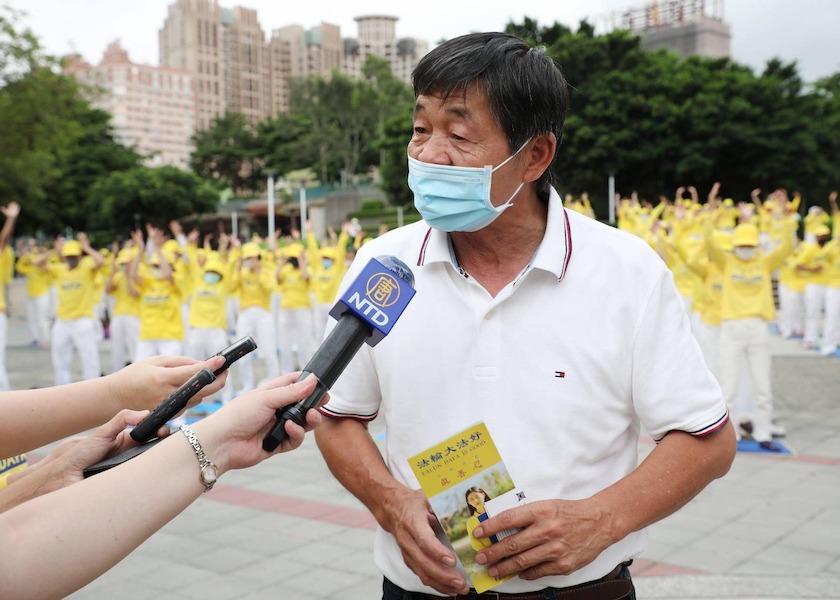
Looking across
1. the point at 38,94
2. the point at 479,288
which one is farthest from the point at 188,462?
the point at 38,94

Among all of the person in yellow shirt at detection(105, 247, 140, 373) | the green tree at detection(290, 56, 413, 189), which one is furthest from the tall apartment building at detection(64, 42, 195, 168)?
the person in yellow shirt at detection(105, 247, 140, 373)

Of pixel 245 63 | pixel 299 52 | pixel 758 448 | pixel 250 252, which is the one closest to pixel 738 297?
pixel 758 448

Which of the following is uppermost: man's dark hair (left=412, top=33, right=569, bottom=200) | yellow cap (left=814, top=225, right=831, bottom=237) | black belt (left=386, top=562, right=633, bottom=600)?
man's dark hair (left=412, top=33, right=569, bottom=200)

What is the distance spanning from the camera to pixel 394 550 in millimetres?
2020

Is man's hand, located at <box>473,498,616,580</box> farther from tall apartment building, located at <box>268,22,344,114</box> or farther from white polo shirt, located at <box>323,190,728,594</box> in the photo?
tall apartment building, located at <box>268,22,344,114</box>

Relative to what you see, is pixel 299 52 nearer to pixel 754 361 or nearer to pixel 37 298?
pixel 37 298

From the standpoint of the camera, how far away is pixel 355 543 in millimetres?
5477

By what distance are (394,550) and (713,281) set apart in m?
8.01

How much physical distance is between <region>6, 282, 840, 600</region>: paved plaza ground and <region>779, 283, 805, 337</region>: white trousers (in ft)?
33.9

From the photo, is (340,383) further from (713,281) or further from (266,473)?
(713,281)

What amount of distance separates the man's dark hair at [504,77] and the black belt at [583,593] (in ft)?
3.31

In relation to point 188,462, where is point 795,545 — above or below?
below

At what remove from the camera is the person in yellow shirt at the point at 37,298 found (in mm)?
17938

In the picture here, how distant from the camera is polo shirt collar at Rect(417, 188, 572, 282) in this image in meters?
1.95
